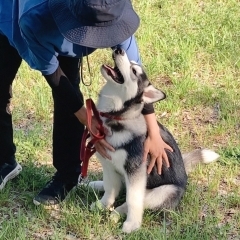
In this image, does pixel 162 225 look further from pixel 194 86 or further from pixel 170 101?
pixel 194 86

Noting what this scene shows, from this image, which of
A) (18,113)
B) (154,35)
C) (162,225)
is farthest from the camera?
(154,35)

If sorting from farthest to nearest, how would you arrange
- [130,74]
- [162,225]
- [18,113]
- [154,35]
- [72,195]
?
[154,35], [18,113], [72,195], [162,225], [130,74]

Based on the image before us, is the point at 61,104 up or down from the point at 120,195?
up

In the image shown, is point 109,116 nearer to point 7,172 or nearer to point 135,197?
point 135,197

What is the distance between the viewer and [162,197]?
349 cm

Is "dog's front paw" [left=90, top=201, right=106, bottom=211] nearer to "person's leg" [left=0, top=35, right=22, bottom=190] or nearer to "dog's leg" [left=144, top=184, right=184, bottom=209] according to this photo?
"dog's leg" [left=144, top=184, right=184, bottom=209]

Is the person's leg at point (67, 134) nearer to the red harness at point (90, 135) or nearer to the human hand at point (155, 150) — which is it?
the red harness at point (90, 135)

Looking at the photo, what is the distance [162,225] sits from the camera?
11.4 feet

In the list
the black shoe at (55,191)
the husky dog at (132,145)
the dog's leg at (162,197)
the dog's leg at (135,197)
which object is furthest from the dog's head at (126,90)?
the black shoe at (55,191)

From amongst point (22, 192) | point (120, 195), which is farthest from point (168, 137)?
point (22, 192)

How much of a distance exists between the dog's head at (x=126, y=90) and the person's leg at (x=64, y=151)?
0.28 m

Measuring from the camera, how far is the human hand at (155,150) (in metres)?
3.37

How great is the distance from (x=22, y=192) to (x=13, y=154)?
30 cm

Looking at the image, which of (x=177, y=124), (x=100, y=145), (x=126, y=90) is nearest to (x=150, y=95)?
(x=126, y=90)
